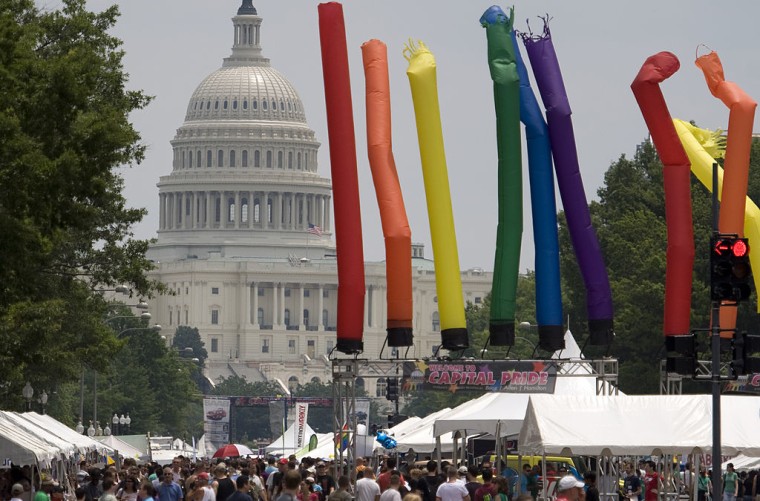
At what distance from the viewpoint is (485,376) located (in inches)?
1660

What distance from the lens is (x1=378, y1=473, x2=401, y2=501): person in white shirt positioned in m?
31.0

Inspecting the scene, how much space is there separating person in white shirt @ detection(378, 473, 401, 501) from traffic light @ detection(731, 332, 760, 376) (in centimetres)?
477

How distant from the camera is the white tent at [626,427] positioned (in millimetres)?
33875

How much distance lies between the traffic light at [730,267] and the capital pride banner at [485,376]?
41.0 feet

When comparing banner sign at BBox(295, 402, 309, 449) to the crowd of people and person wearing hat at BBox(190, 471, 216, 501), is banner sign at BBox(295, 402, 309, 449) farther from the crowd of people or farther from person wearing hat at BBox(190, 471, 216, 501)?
person wearing hat at BBox(190, 471, 216, 501)

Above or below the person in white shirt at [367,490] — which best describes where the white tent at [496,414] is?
above

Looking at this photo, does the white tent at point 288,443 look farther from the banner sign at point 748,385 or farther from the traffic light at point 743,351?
the traffic light at point 743,351

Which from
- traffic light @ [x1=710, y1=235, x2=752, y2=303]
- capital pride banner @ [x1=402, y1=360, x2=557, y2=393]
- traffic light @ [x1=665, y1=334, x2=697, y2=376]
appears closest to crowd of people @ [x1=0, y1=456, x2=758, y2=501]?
capital pride banner @ [x1=402, y1=360, x2=557, y2=393]

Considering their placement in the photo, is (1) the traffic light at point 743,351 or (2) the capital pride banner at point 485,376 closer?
(1) the traffic light at point 743,351

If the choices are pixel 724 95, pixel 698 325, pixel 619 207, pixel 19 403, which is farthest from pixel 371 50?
pixel 619 207

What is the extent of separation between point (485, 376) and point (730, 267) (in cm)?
1344

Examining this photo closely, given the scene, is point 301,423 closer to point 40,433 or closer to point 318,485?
point 40,433

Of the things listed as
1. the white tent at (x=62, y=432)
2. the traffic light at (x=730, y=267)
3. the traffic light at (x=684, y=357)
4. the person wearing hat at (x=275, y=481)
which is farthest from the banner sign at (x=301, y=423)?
the traffic light at (x=730, y=267)

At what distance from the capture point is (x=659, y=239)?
89125mm
